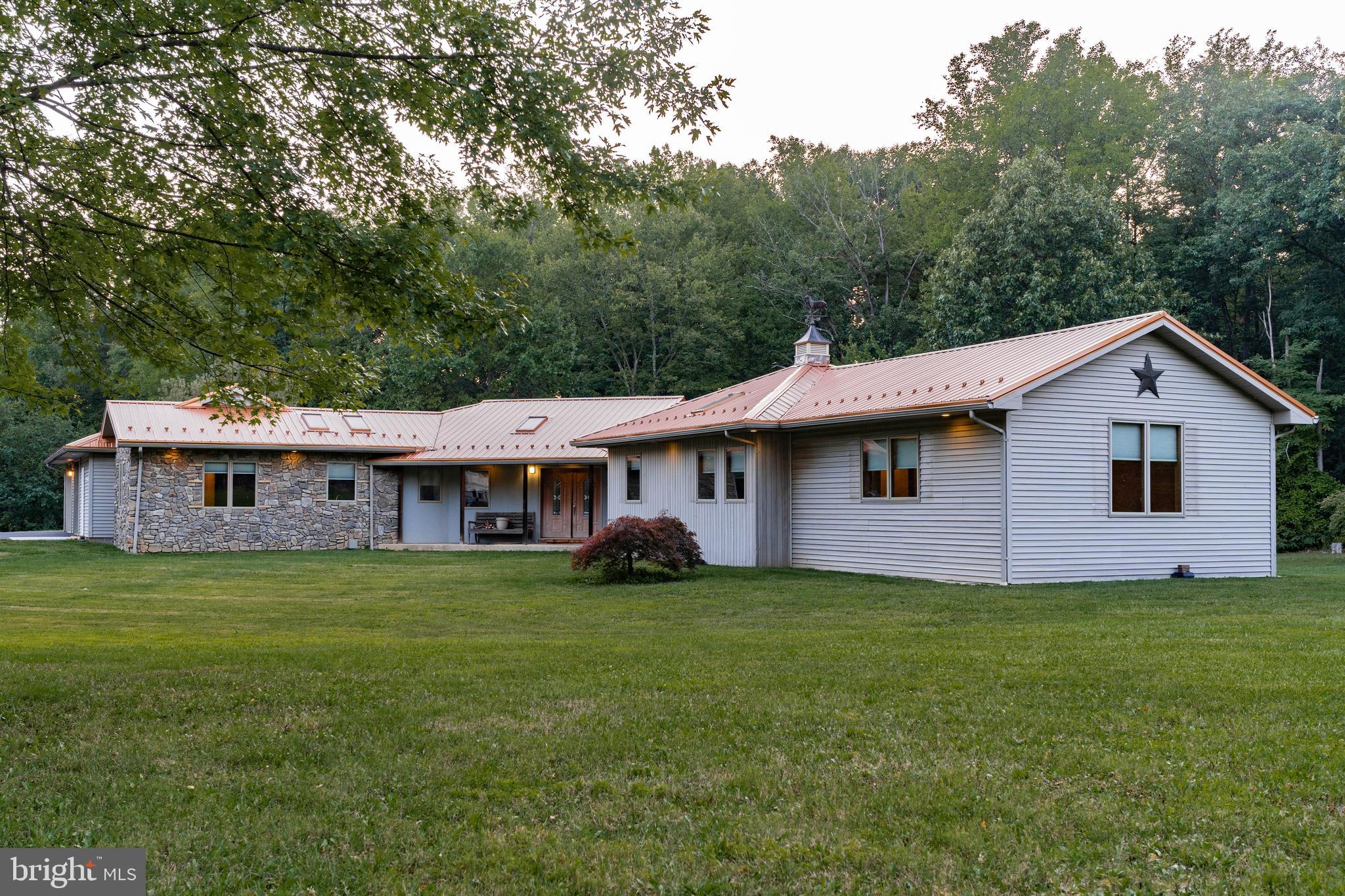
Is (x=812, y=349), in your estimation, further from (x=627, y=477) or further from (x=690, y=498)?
(x=627, y=477)

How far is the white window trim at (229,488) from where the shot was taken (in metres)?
26.9

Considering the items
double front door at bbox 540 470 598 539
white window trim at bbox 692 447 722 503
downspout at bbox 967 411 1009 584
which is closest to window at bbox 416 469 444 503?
double front door at bbox 540 470 598 539

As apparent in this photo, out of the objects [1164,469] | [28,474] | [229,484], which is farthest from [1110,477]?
[28,474]

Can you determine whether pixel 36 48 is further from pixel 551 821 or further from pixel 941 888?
pixel 941 888

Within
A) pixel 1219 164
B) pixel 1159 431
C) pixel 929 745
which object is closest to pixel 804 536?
pixel 1159 431

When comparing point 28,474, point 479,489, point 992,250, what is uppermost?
point 992,250

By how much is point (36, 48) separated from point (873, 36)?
20.4m

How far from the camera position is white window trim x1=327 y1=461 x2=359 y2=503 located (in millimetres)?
28141

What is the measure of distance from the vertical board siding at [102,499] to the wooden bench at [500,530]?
10.4 m

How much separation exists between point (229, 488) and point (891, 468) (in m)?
18.1

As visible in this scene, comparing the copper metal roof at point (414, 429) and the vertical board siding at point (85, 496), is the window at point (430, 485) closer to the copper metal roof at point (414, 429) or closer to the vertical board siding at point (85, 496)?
the copper metal roof at point (414, 429)

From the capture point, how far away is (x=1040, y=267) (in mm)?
30594

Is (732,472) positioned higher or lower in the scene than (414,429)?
lower

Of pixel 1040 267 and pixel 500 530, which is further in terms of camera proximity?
pixel 1040 267
